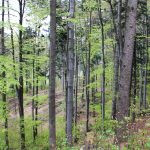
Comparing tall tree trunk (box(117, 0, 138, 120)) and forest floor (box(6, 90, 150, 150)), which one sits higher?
tall tree trunk (box(117, 0, 138, 120))

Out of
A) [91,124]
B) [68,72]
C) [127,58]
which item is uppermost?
[127,58]

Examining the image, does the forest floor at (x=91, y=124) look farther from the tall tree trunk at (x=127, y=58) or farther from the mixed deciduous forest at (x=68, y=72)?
the tall tree trunk at (x=127, y=58)

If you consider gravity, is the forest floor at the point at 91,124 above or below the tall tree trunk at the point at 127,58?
below

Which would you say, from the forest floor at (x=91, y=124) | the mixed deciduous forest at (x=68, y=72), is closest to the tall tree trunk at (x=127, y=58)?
the mixed deciduous forest at (x=68, y=72)

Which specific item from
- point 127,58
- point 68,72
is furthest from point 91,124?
point 127,58

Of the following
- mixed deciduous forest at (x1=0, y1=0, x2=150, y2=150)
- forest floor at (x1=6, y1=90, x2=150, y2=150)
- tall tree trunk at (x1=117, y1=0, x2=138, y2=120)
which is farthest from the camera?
tall tree trunk at (x1=117, y1=0, x2=138, y2=120)

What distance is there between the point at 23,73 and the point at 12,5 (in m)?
3.85

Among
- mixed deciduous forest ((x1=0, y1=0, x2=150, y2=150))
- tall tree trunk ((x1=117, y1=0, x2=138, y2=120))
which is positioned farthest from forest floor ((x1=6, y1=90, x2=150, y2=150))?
tall tree trunk ((x1=117, y1=0, x2=138, y2=120))

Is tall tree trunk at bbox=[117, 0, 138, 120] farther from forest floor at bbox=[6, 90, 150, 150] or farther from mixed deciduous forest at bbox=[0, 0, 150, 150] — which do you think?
→ forest floor at bbox=[6, 90, 150, 150]

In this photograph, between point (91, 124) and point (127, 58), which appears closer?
point (127, 58)

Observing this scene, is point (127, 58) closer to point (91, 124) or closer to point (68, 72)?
point (68, 72)

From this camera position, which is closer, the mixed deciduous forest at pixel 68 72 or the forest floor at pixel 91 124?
the forest floor at pixel 91 124

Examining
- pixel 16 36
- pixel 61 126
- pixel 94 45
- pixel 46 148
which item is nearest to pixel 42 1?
pixel 16 36

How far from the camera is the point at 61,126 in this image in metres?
28.3
